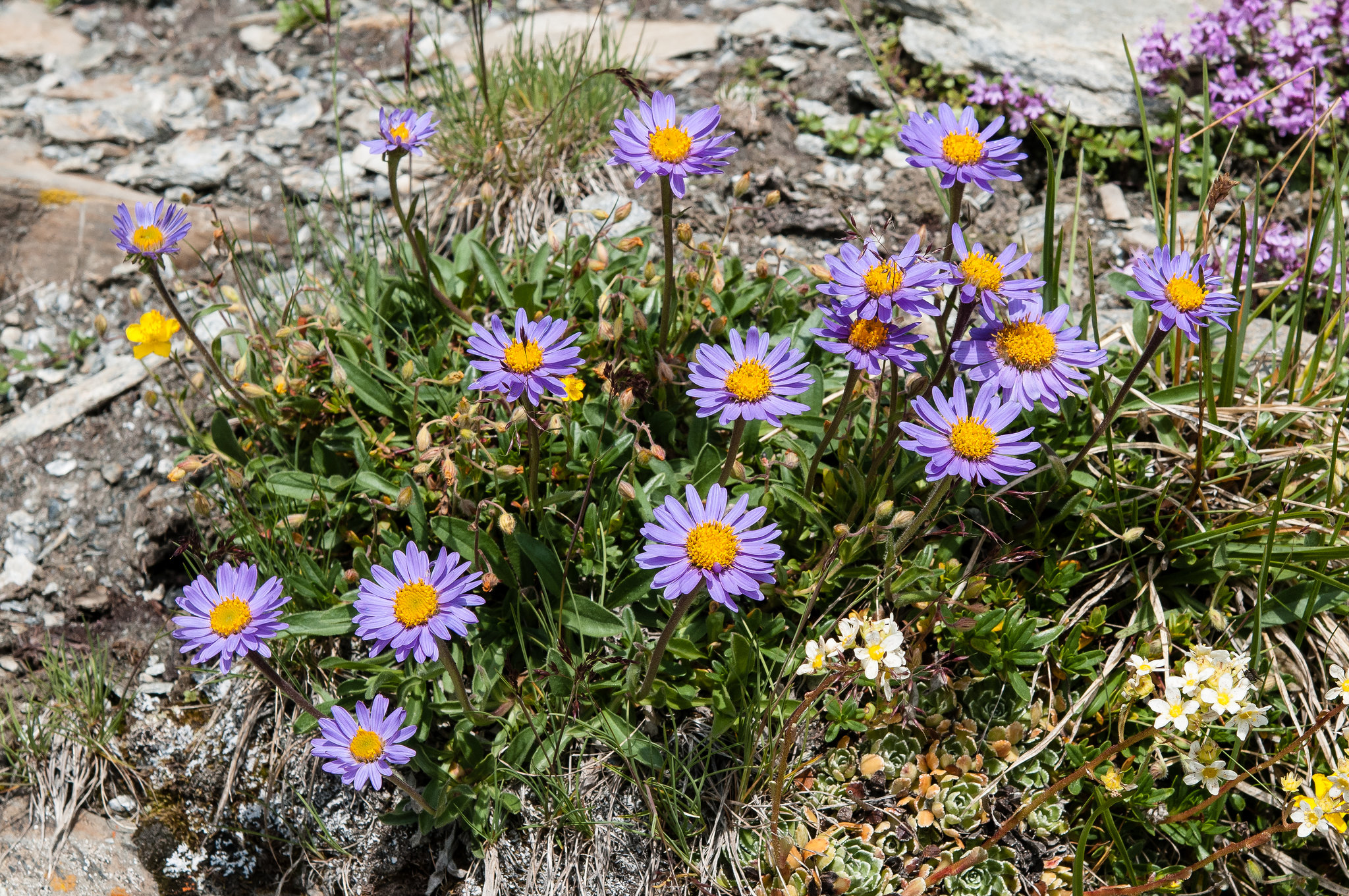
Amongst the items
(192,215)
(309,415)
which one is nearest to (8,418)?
(192,215)

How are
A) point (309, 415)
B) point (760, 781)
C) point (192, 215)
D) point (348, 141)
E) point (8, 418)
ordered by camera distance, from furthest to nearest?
point (348, 141) → point (192, 215) → point (8, 418) → point (309, 415) → point (760, 781)

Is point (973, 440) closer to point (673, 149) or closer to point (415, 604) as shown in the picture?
point (673, 149)

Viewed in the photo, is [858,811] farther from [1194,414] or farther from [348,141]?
[348,141]

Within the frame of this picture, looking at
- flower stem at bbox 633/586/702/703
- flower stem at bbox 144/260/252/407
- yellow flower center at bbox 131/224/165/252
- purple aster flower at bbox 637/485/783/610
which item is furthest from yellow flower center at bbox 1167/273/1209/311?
yellow flower center at bbox 131/224/165/252

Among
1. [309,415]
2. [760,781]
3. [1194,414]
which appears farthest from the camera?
A: [309,415]

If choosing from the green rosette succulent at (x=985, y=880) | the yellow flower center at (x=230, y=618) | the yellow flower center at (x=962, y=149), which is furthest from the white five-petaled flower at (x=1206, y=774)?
the yellow flower center at (x=230, y=618)

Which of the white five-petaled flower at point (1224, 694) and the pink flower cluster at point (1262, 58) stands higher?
the pink flower cluster at point (1262, 58)

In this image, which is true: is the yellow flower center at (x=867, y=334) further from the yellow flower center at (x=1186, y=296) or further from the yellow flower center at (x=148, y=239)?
the yellow flower center at (x=148, y=239)
